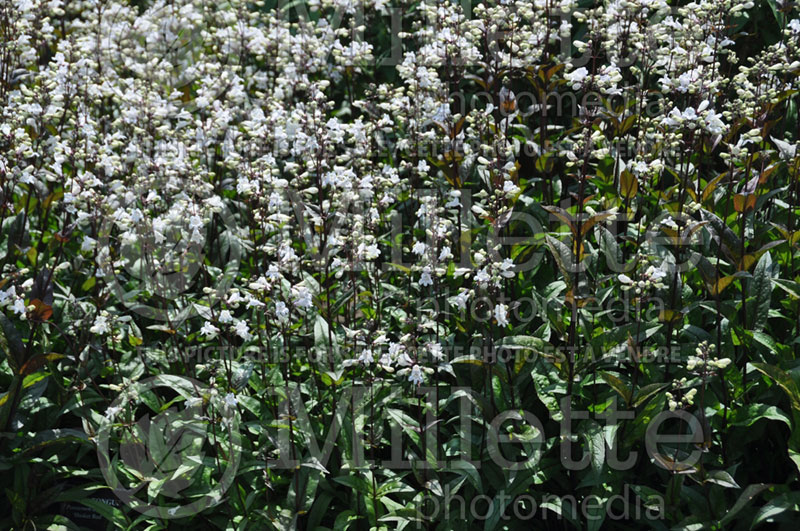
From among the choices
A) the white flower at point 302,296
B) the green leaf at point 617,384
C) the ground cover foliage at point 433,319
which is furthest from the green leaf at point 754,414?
the white flower at point 302,296

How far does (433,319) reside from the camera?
196 inches

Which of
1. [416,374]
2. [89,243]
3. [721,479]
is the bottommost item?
[721,479]

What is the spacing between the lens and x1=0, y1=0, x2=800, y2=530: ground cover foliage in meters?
4.57


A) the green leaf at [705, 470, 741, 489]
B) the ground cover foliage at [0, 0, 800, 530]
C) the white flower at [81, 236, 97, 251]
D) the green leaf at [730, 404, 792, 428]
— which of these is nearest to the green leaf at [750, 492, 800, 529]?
the ground cover foliage at [0, 0, 800, 530]

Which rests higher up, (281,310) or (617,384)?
(281,310)

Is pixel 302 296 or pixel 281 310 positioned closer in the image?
pixel 281 310

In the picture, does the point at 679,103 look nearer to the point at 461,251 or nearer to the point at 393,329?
the point at 461,251

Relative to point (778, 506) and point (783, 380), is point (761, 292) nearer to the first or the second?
point (783, 380)

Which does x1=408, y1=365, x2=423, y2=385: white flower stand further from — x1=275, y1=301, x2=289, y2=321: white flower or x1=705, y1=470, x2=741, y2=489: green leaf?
x1=705, y1=470, x2=741, y2=489: green leaf

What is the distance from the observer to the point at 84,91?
250 inches

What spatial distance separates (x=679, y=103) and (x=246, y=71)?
4167 millimetres

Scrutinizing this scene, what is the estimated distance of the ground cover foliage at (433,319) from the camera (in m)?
4.57

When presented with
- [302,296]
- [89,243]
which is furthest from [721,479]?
[89,243]

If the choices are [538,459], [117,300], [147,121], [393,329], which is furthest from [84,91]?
[538,459]
